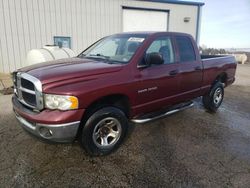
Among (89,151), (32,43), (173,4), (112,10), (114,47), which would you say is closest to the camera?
(89,151)

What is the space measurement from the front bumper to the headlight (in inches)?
2.7

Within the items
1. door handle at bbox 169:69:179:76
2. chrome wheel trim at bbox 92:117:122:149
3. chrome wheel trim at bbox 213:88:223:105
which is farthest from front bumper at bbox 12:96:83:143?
chrome wheel trim at bbox 213:88:223:105

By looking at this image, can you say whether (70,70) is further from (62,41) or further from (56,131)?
(62,41)

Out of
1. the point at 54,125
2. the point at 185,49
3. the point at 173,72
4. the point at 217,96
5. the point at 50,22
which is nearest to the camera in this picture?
the point at 54,125

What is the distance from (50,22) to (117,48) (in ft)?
25.8

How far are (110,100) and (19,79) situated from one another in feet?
4.55

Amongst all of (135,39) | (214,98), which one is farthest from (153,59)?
(214,98)

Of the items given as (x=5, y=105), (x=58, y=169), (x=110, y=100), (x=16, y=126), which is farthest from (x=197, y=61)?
(x=5, y=105)

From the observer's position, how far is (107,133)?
136 inches

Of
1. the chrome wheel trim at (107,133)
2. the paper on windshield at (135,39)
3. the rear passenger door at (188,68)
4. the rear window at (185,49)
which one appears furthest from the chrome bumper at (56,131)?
the rear window at (185,49)

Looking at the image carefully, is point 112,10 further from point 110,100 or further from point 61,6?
point 110,100

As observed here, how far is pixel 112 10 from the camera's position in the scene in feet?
39.2

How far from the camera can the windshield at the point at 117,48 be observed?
12.3 feet

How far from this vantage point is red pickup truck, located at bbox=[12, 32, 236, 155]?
2.79 metres
